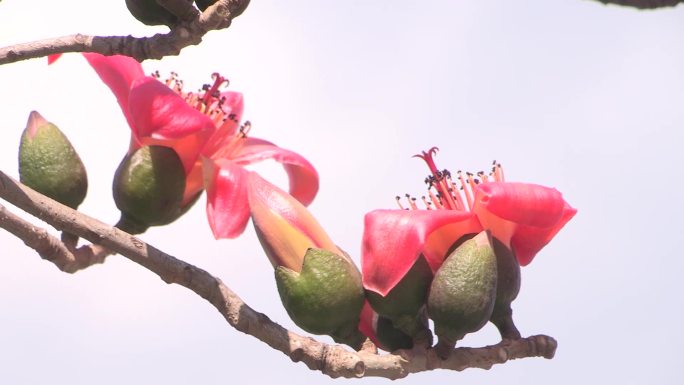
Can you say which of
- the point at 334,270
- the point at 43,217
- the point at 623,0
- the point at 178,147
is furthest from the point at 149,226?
the point at 623,0

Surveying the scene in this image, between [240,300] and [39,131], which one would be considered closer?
[240,300]

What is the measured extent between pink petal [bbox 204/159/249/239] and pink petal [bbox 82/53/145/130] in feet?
0.82

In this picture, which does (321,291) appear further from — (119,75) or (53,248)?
(119,75)

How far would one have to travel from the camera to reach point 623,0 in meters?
1.59

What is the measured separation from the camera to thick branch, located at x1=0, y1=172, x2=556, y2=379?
218cm

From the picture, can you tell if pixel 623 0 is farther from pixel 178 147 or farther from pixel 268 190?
pixel 178 147

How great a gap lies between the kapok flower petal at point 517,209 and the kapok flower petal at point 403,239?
0.04m

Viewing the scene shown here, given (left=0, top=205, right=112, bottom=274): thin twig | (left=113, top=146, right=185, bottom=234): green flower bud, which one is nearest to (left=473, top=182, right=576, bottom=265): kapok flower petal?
(left=113, top=146, right=185, bottom=234): green flower bud

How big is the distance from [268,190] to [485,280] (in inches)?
19.1

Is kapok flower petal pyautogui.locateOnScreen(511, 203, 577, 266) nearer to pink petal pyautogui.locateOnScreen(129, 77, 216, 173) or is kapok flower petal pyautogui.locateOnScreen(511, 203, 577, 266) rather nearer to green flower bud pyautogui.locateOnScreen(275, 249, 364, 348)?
green flower bud pyautogui.locateOnScreen(275, 249, 364, 348)

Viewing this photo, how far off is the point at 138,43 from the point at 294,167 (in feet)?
2.33

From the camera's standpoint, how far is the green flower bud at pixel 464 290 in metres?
2.16

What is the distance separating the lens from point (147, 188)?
2523 mm

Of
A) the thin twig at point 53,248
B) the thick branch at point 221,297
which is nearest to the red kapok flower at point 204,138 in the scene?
the thin twig at point 53,248
